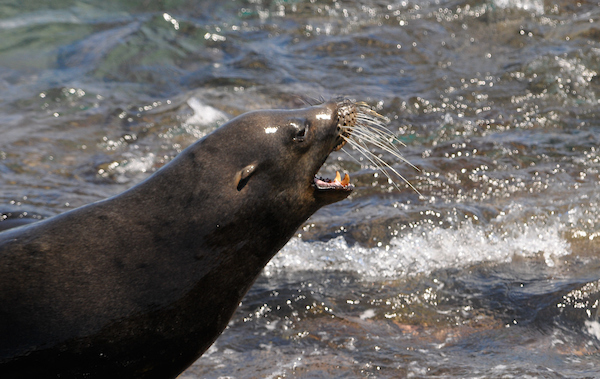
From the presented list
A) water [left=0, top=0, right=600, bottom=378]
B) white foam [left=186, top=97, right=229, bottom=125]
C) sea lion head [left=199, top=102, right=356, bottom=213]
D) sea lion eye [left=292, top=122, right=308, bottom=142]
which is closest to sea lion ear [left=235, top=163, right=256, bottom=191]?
sea lion head [left=199, top=102, right=356, bottom=213]

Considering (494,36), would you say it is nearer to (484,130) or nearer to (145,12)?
(484,130)

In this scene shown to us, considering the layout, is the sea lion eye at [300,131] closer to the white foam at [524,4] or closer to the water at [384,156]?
the water at [384,156]

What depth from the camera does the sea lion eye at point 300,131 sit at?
4.09 m

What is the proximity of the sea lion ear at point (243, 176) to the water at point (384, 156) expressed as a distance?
50.8 inches

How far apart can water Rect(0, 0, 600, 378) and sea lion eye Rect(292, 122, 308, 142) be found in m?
1.44

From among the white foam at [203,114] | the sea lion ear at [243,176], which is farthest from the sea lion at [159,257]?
the white foam at [203,114]

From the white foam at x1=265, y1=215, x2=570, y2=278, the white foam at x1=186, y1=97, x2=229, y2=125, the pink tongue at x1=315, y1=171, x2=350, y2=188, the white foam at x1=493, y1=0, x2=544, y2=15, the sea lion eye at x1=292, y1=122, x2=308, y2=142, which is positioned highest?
the white foam at x1=493, y1=0, x2=544, y2=15

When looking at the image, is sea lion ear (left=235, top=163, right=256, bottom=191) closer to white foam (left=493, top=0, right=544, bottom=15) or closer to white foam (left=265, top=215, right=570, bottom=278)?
white foam (left=265, top=215, right=570, bottom=278)

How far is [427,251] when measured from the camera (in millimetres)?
6105

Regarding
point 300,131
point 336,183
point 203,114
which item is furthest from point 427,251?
point 203,114

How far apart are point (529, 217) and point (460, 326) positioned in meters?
1.89

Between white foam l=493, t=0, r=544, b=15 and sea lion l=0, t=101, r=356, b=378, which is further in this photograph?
white foam l=493, t=0, r=544, b=15

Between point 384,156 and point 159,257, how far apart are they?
478 cm

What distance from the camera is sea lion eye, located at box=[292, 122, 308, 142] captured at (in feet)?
13.4
